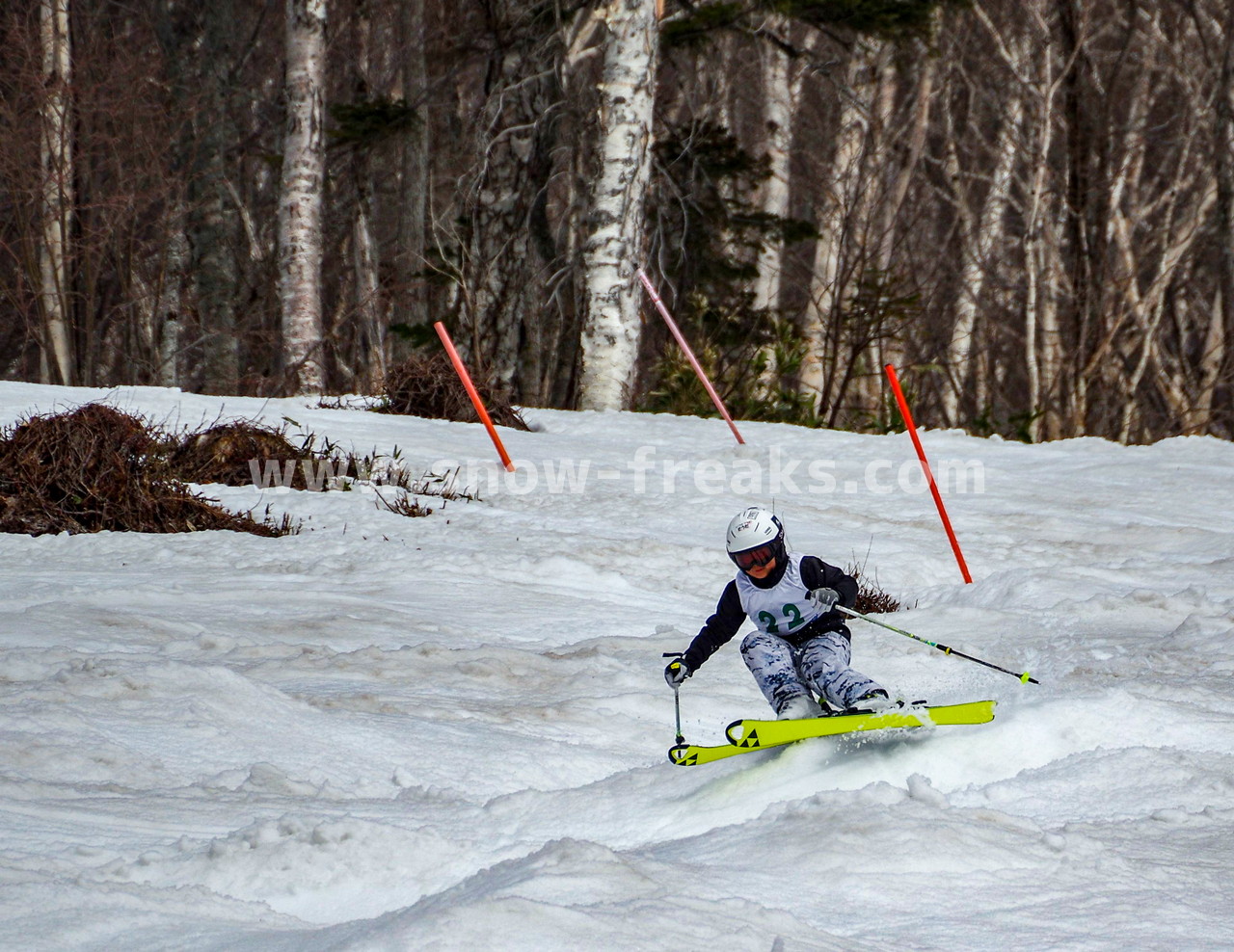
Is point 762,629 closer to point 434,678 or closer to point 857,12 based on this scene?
point 434,678

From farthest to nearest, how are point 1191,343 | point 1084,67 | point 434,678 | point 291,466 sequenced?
1. point 1191,343
2. point 1084,67
3. point 291,466
4. point 434,678

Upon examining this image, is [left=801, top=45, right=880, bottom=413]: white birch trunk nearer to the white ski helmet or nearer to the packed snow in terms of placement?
the packed snow

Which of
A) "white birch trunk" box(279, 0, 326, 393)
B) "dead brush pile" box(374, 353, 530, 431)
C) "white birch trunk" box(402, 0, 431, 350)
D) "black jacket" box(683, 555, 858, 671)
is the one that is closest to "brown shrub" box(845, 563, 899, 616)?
"black jacket" box(683, 555, 858, 671)

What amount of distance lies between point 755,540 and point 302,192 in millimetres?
10355

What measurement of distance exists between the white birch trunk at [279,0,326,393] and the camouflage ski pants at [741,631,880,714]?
377 inches

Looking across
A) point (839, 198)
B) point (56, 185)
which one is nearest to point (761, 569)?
point (839, 198)

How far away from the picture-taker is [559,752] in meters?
3.61

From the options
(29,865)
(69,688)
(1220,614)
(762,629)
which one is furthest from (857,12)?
(29,865)

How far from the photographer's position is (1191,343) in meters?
24.1

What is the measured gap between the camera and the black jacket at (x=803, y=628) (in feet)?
12.6

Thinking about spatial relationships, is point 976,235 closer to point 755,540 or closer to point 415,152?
point 415,152

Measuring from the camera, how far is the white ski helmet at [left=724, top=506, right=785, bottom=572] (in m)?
3.83

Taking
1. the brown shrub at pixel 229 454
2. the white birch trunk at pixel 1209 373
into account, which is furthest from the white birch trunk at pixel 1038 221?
the brown shrub at pixel 229 454

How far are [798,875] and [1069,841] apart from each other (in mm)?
596
